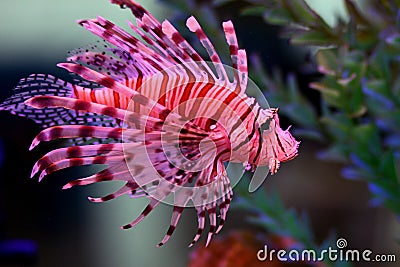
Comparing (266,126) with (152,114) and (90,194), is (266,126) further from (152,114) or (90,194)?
(90,194)

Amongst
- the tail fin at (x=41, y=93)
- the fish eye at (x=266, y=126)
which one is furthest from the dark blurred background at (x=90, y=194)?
the fish eye at (x=266, y=126)

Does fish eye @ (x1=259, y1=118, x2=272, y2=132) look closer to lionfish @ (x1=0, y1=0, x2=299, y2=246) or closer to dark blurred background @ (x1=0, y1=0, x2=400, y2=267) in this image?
lionfish @ (x1=0, y1=0, x2=299, y2=246)

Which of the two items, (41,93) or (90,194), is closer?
(41,93)

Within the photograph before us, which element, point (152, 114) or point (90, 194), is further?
point (90, 194)

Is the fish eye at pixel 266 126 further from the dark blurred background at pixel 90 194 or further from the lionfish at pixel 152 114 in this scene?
the dark blurred background at pixel 90 194

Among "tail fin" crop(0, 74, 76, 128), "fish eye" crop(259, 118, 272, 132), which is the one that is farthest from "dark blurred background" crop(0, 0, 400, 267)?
"fish eye" crop(259, 118, 272, 132)

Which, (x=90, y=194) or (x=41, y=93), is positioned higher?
(x=41, y=93)

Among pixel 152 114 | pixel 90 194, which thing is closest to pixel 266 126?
pixel 152 114
